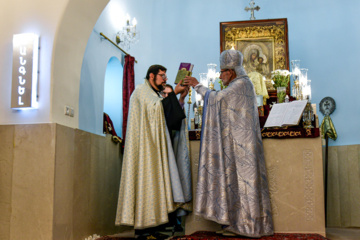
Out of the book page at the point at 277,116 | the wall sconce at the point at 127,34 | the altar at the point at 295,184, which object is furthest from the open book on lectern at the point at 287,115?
the wall sconce at the point at 127,34

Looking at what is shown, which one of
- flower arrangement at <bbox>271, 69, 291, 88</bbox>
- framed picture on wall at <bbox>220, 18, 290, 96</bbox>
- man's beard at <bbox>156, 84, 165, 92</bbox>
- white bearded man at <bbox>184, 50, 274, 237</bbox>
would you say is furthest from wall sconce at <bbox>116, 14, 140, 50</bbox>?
white bearded man at <bbox>184, 50, 274, 237</bbox>

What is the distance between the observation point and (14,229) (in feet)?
16.7

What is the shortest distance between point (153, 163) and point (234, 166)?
965mm

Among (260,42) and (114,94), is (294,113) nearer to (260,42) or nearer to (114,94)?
(114,94)

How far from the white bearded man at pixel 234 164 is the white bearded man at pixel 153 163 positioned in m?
0.35

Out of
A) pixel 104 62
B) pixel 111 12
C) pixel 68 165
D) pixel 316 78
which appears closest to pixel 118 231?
pixel 68 165

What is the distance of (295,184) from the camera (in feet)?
17.6

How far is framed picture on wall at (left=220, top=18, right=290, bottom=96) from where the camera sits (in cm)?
923

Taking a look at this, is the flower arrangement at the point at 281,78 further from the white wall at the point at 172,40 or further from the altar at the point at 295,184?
the altar at the point at 295,184

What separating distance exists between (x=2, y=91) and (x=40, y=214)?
1563 millimetres

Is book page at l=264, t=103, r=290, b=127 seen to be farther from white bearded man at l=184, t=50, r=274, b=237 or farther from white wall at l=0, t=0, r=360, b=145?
white wall at l=0, t=0, r=360, b=145

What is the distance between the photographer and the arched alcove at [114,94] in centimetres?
803

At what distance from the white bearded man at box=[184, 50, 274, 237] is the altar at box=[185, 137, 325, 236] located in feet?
0.70

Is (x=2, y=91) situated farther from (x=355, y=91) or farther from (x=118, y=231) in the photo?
(x=355, y=91)
